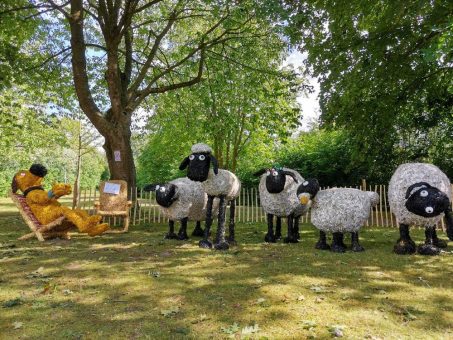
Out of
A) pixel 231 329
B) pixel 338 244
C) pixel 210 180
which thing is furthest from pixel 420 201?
pixel 231 329

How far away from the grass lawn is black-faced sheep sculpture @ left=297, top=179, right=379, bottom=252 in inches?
19.3

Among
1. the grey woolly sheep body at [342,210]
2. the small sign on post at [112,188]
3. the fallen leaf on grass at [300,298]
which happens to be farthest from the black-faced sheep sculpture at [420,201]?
the small sign on post at [112,188]

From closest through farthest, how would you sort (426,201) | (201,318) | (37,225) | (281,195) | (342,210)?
(201,318)
(426,201)
(342,210)
(281,195)
(37,225)

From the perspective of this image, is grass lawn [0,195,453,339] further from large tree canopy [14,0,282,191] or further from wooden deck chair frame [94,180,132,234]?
large tree canopy [14,0,282,191]

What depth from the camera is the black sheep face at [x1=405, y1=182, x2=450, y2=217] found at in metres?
5.92

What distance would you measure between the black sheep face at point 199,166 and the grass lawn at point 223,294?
147cm

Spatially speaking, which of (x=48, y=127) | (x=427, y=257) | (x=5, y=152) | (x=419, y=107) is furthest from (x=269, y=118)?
(x=5, y=152)

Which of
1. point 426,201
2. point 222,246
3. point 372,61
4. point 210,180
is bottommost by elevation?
point 222,246

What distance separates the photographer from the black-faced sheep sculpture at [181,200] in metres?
8.27

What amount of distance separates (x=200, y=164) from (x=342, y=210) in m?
2.83

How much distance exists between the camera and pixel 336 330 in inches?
130

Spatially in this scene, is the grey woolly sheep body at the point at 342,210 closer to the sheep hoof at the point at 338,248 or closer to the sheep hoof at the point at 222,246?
the sheep hoof at the point at 338,248

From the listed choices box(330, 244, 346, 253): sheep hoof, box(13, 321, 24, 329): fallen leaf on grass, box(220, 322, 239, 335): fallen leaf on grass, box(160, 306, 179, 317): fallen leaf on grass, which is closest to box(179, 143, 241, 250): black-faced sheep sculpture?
box(330, 244, 346, 253): sheep hoof

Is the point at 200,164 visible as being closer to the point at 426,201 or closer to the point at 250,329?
the point at 426,201
